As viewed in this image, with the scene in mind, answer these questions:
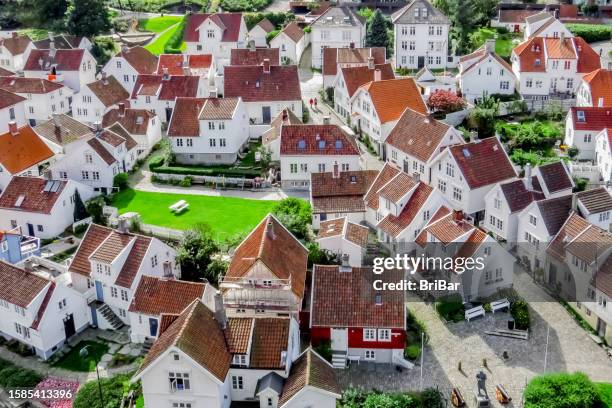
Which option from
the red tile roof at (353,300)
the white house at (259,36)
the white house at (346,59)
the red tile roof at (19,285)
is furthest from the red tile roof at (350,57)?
the red tile roof at (19,285)

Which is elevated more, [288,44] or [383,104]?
[288,44]

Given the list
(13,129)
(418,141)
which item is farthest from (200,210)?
(13,129)

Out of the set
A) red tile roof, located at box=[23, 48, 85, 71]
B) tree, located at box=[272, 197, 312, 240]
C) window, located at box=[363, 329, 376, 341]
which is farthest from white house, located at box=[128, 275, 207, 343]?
red tile roof, located at box=[23, 48, 85, 71]

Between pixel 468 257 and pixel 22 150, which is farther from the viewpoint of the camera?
pixel 22 150

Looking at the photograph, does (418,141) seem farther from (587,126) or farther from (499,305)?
(499,305)

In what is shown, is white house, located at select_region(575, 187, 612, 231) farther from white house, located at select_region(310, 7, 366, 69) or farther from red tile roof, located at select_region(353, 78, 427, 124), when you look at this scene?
white house, located at select_region(310, 7, 366, 69)

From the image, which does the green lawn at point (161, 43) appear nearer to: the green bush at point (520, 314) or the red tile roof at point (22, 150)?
the red tile roof at point (22, 150)

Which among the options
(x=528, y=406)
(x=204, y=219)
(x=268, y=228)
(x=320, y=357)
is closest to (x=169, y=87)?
(x=204, y=219)
